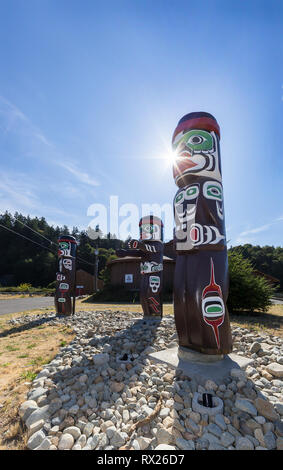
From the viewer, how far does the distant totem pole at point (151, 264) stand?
8719 millimetres

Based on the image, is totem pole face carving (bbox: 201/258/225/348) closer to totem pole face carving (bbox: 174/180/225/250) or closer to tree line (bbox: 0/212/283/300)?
totem pole face carving (bbox: 174/180/225/250)

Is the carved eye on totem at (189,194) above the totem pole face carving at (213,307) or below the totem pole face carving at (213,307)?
above

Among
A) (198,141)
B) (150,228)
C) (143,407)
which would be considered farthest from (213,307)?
(150,228)

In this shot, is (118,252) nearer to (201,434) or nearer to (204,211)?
(204,211)

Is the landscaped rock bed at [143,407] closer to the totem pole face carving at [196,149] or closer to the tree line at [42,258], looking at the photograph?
the totem pole face carving at [196,149]

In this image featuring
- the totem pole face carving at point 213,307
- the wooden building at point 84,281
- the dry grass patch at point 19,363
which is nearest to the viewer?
the dry grass patch at point 19,363

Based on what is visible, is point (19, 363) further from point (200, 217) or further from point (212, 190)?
point (212, 190)

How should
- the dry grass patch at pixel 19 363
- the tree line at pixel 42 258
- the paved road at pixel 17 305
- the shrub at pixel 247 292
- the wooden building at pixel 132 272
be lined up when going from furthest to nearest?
the tree line at pixel 42 258, the wooden building at pixel 132 272, the paved road at pixel 17 305, the shrub at pixel 247 292, the dry grass patch at pixel 19 363

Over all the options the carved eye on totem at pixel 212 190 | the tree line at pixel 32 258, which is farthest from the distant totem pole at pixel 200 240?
the tree line at pixel 32 258

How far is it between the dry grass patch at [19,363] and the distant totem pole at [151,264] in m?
3.13

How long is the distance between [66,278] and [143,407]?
8.88 metres

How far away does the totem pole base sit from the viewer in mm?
3234
